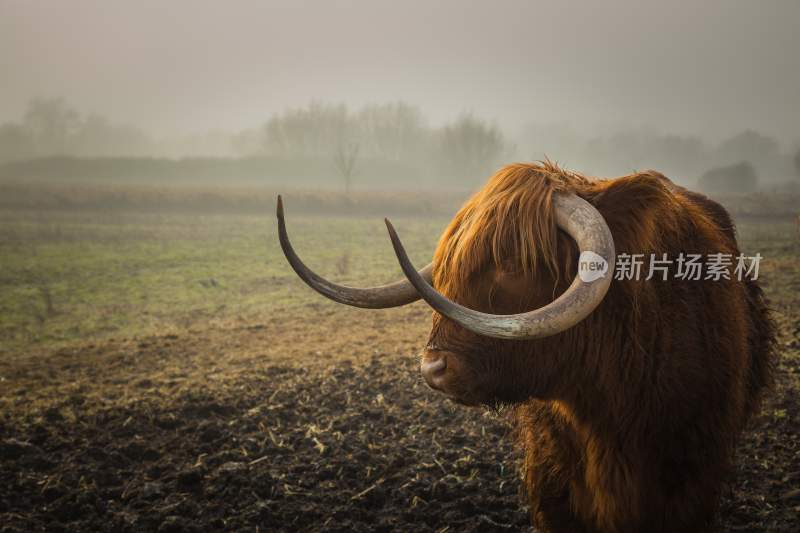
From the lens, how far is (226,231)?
25.0 metres

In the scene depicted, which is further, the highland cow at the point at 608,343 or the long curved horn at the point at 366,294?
the long curved horn at the point at 366,294

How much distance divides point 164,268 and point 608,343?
53.3 ft

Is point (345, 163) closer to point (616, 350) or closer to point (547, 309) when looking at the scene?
point (616, 350)

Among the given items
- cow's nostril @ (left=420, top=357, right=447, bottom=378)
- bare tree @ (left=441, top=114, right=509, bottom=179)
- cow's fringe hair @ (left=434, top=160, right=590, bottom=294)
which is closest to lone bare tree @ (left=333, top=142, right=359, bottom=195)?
bare tree @ (left=441, top=114, right=509, bottom=179)

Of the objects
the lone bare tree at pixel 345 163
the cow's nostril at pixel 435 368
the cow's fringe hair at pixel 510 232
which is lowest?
the cow's nostril at pixel 435 368

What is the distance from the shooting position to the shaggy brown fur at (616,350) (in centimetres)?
236

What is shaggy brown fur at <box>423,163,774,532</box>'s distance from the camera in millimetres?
2357

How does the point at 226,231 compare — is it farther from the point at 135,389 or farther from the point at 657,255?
the point at 657,255

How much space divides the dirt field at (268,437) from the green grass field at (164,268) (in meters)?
0.78

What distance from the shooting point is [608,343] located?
2.46 meters

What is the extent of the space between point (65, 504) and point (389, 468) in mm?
2591

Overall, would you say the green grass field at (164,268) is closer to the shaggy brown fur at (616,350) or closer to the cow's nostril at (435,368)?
the shaggy brown fur at (616,350)

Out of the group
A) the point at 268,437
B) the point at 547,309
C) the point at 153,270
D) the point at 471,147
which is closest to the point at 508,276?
the point at 547,309

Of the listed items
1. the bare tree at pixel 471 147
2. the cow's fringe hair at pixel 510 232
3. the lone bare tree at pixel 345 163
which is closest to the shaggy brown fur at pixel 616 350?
the cow's fringe hair at pixel 510 232
